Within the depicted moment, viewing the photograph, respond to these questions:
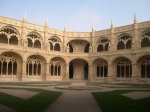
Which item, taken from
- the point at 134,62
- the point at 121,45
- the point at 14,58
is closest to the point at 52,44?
the point at 14,58

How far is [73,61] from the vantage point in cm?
4025

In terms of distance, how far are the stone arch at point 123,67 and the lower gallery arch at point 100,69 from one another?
2.52 m

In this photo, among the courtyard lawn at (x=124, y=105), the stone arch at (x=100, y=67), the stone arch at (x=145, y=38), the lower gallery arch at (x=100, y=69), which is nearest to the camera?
the courtyard lawn at (x=124, y=105)

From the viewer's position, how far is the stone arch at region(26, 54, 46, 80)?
108ft

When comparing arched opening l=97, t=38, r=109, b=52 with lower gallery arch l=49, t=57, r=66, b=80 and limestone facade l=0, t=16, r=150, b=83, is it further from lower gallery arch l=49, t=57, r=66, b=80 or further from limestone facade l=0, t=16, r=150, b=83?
lower gallery arch l=49, t=57, r=66, b=80

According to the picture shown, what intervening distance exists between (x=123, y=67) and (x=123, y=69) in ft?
1.34

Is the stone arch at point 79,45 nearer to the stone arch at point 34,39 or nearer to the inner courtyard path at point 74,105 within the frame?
the stone arch at point 34,39

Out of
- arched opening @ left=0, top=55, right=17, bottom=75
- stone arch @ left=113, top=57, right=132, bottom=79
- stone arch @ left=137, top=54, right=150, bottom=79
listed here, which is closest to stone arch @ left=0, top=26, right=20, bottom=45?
arched opening @ left=0, top=55, right=17, bottom=75

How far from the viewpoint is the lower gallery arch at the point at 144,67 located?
100 feet

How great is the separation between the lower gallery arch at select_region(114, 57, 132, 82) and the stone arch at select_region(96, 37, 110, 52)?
15.5 ft

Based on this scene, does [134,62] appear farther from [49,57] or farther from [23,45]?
[23,45]

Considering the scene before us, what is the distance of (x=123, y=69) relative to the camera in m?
34.4

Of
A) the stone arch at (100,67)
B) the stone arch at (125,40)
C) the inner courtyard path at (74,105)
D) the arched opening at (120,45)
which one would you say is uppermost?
the stone arch at (125,40)

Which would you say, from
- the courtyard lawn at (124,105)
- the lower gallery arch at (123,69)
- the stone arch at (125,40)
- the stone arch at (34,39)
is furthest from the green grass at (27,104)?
the stone arch at (125,40)
